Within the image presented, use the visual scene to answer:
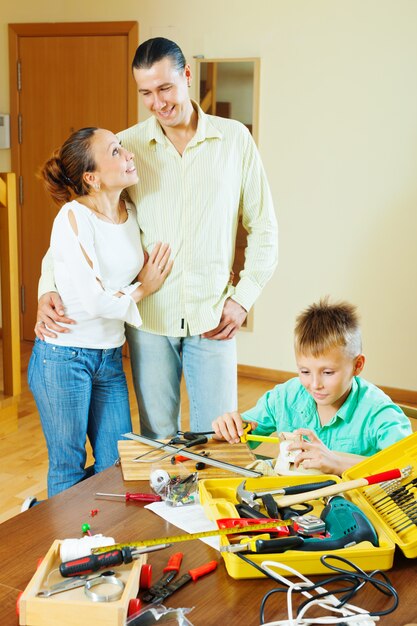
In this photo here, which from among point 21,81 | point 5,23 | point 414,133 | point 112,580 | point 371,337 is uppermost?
point 5,23

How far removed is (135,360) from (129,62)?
10.0 ft

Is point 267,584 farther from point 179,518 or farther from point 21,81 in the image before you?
point 21,81

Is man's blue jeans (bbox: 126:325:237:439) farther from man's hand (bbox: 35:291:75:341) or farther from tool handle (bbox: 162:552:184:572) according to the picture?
tool handle (bbox: 162:552:184:572)

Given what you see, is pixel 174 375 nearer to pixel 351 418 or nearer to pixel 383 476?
pixel 351 418

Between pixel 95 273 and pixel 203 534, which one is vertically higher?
pixel 95 273

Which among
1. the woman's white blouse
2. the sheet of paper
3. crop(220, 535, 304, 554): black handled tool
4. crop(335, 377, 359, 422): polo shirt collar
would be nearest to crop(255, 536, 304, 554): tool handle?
crop(220, 535, 304, 554): black handled tool

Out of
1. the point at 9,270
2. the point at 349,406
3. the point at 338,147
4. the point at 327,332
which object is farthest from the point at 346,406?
the point at 338,147

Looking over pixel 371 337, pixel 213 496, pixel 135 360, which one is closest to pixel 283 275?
pixel 371 337

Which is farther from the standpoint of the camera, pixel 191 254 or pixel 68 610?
pixel 191 254

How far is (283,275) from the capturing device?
4.70 meters

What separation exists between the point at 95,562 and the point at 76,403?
3.51ft

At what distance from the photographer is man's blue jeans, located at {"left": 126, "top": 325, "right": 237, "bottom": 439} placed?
235 centimetres

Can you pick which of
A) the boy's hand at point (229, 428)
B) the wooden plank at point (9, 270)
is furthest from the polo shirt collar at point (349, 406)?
the wooden plank at point (9, 270)

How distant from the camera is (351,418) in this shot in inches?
75.7
